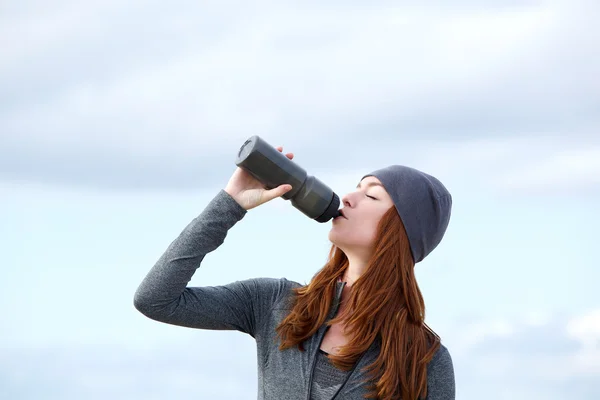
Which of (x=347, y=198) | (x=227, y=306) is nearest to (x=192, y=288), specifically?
(x=227, y=306)

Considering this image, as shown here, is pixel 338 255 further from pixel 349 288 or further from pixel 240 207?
pixel 240 207

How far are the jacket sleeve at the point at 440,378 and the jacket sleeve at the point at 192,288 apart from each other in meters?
0.90

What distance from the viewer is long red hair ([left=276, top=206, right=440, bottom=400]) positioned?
3.84 meters

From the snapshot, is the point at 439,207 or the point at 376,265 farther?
the point at 439,207

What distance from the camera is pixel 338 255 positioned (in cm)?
414

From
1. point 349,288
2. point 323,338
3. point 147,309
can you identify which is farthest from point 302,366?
point 147,309

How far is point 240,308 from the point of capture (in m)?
4.00

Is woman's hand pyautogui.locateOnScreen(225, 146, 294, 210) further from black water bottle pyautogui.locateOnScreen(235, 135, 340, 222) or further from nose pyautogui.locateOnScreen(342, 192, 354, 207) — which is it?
nose pyautogui.locateOnScreen(342, 192, 354, 207)

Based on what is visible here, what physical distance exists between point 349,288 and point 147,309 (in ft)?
3.01

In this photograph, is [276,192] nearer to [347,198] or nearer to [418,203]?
[347,198]

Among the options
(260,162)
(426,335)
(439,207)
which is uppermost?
(439,207)

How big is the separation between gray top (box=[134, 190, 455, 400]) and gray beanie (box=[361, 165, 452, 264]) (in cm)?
43

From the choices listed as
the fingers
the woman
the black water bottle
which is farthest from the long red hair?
the fingers

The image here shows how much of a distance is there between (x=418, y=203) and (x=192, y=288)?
1.09 m
